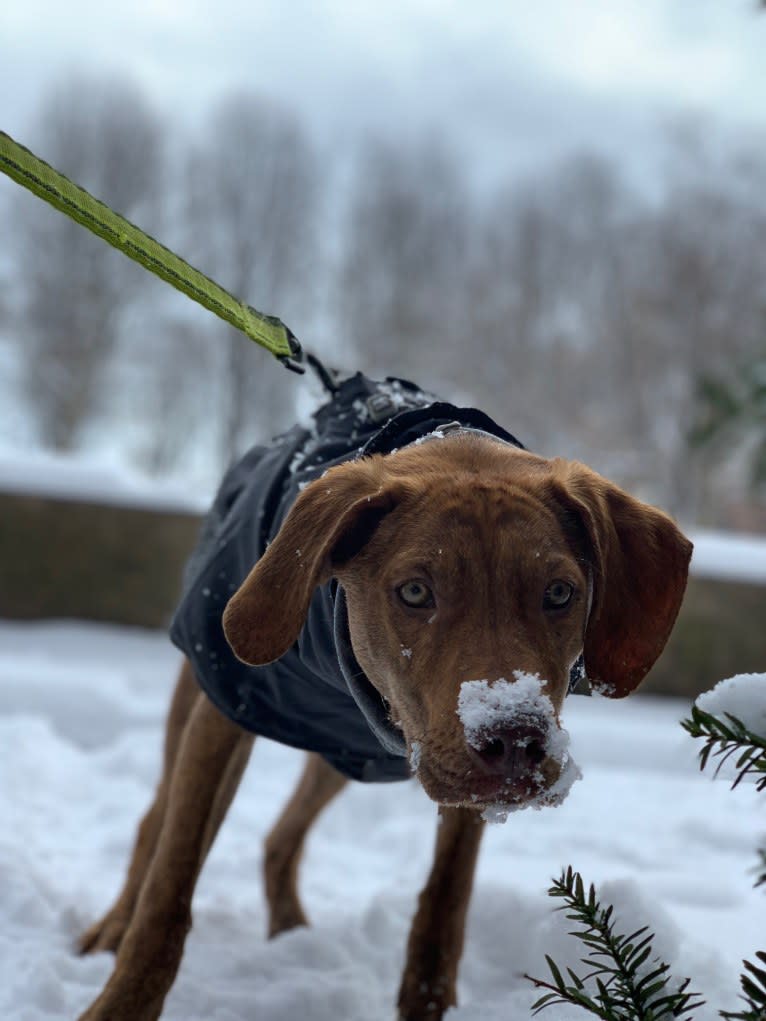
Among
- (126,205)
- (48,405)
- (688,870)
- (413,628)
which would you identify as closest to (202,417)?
(48,405)

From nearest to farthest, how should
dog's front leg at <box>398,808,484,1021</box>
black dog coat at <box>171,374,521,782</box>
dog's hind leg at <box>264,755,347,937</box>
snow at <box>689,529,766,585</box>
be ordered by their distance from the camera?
black dog coat at <box>171,374,521,782</box>
dog's front leg at <box>398,808,484,1021</box>
dog's hind leg at <box>264,755,347,937</box>
snow at <box>689,529,766,585</box>

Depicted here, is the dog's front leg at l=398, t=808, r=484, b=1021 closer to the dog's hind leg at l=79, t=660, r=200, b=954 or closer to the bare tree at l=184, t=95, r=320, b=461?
the dog's hind leg at l=79, t=660, r=200, b=954

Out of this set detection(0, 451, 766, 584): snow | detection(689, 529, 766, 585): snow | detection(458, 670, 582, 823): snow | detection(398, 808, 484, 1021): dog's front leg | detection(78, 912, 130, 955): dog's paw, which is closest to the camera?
detection(458, 670, 582, 823): snow

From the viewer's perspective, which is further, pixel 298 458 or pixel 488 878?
pixel 488 878

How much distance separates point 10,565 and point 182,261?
5.13m

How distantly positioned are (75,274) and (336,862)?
20.0m

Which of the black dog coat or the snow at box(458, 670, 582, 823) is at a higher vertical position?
the black dog coat

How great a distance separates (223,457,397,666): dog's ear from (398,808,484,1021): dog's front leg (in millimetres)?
823

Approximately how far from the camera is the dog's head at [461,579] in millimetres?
1792

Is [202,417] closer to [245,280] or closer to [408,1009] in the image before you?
[245,280]

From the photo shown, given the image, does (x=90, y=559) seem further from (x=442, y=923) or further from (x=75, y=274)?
(x=75, y=274)

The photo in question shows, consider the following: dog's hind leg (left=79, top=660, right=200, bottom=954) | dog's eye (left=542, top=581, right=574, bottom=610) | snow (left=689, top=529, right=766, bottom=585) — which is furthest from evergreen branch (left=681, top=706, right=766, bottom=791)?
snow (left=689, top=529, right=766, bottom=585)

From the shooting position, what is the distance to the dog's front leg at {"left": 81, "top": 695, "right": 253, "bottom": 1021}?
87.8 inches

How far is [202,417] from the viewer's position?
79.6 ft
